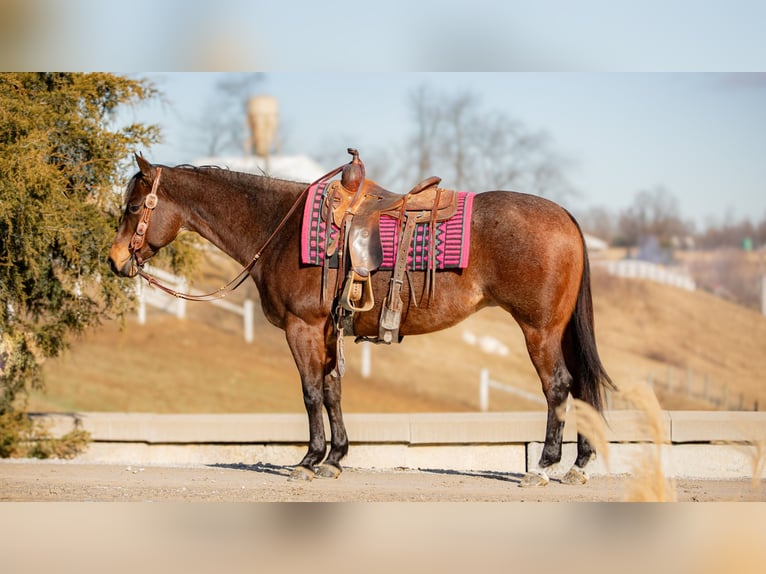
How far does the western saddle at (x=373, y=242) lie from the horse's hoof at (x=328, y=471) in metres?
1.06

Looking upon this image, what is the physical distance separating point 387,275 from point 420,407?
1670 cm

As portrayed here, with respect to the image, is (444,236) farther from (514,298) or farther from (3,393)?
(3,393)

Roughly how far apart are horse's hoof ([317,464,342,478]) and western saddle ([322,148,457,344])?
106 centimetres

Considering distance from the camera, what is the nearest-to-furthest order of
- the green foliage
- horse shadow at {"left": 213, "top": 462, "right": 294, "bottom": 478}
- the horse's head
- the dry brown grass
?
the dry brown grass, the horse's head, horse shadow at {"left": 213, "top": 462, "right": 294, "bottom": 478}, the green foliage

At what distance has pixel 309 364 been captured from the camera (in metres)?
8.18

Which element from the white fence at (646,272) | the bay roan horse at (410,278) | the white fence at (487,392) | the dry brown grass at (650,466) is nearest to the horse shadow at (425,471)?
the bay roan horse at (410,278)

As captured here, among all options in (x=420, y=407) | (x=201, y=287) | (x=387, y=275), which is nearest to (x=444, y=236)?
(x=387, y=275)

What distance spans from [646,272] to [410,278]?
3508 cm

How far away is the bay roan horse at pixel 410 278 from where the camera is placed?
25.4 ft

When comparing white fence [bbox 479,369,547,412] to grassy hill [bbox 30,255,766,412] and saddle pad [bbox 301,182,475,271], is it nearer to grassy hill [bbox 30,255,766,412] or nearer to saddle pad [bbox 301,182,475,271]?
grassy hill [bbox 30,255,766,412]

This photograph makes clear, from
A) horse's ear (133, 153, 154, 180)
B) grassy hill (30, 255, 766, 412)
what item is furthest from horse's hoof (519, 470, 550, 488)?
grassy hill (30, 255, 766, 412)

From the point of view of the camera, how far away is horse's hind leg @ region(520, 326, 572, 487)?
7.73 meters

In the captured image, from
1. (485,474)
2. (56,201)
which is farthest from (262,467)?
(56,201)

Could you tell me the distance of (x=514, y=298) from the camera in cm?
779
